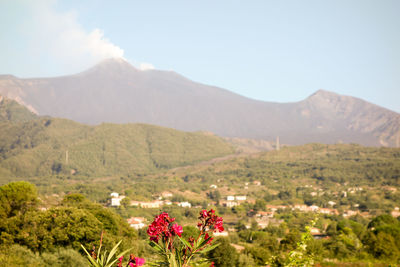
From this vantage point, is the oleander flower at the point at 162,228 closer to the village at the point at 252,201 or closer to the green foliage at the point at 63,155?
the village at the point at 252,201

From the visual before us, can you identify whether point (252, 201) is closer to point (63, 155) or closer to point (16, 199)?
point (16, 199)

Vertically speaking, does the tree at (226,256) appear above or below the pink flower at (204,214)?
below

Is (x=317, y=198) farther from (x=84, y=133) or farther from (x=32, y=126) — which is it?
(x=32, y=126)

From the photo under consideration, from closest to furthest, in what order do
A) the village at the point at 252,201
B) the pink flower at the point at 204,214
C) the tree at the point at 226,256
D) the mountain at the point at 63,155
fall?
the pink flower at the point at 204,214 → the tree at the point at 226,256 → the village at the point at 252,201 → the mountain at the point at 63,155

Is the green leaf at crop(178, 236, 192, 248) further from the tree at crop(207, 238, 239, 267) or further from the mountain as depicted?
the mountain

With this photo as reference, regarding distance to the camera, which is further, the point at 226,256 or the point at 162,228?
the point at 226,256

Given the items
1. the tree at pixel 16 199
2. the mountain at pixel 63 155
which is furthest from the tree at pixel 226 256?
the mountain at pixel 63 155

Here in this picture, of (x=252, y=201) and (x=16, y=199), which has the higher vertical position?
(x=16, y=199)

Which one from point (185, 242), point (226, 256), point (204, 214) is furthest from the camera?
point (226, 256)

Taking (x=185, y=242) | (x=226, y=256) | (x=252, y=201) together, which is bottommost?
(x=252, y=201)

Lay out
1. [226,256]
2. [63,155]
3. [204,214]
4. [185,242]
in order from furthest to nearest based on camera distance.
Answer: [63,155]
[226,256]
[204,214]
[185,242]

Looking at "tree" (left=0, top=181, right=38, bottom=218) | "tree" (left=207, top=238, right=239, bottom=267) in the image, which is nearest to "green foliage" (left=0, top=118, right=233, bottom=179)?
"tree" (left=0, top=181, right=38, bottom=218)

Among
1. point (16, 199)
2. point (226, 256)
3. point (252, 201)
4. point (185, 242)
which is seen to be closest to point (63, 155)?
A: point (252, 201)

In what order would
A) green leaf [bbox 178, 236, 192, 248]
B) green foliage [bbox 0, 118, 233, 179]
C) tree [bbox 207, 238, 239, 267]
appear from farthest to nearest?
green foliage [bbox 0, 118, 233, 179]
tree [bbox 207, 238, 239, 267]
green leaf [bbox 178, 236, 192, 248]
